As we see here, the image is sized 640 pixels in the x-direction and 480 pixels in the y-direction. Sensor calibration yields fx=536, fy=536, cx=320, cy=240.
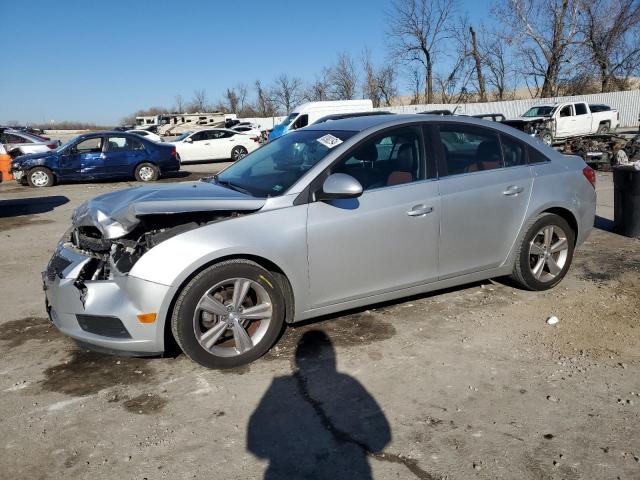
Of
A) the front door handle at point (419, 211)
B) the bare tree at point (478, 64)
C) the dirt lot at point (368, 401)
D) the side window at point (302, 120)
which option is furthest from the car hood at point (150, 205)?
the bare tree at point (478, 64)

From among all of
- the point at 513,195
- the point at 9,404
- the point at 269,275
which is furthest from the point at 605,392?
the point at 9,404

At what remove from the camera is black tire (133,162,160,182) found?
1609 centimetres

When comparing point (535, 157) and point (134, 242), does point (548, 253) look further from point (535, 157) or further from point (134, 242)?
point (134, 242)

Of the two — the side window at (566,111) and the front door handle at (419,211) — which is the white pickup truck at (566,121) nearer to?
the side window at (566,111)

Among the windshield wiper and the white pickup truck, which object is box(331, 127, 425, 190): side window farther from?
the white pickup truck

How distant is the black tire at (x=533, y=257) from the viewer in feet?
15.8

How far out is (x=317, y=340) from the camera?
414cm

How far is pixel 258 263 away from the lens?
3732 mm

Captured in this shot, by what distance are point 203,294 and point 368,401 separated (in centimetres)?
125

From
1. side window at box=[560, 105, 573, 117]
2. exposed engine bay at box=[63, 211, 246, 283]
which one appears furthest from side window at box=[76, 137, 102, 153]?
side window at box=[560, 105, 573, 117]

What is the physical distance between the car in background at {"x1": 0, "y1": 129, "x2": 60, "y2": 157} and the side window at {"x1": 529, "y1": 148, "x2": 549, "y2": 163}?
18.3 metres

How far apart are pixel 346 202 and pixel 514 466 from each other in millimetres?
2042

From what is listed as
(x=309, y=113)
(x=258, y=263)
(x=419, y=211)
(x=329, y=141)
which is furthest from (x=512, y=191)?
(x=309, y=113)

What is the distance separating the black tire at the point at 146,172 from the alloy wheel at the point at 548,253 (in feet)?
44.3
